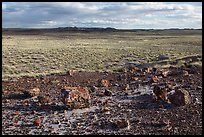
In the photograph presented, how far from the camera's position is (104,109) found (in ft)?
47.6

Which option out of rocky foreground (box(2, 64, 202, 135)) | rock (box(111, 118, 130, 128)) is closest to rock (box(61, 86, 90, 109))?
rocky foreground (box(2, 64, 202, 135))

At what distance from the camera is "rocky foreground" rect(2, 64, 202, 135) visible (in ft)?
39.8

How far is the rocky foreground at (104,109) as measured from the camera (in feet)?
A: 39.8

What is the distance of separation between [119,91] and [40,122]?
704 cm

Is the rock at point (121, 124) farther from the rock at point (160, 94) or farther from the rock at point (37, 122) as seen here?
the rock at point (160, 94)

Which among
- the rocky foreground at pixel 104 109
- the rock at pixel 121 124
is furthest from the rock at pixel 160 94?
the rock at pixel 121 124

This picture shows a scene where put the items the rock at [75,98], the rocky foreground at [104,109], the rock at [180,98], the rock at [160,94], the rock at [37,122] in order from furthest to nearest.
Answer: the rock at [160,94]
the rock at [180,98]
the rock at [75,98]
the rock at [37,122]
the rocky foreground at [104,109]

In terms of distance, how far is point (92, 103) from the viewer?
15898 mm

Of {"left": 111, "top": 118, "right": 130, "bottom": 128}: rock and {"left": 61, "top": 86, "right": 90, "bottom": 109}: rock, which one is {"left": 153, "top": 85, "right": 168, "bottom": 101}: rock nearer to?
{"left": 61, "top": 86, "right": 90, "bottom": 109}: rock

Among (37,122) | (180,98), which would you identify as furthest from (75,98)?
(180,98)

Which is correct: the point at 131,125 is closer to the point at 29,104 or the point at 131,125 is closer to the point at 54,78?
the point at 29,104

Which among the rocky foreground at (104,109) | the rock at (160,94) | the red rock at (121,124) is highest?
the rock at (160,94)

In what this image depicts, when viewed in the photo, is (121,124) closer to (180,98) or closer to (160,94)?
(180,98)

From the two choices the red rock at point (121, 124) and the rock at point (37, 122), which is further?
the rock at point (37, 122)
